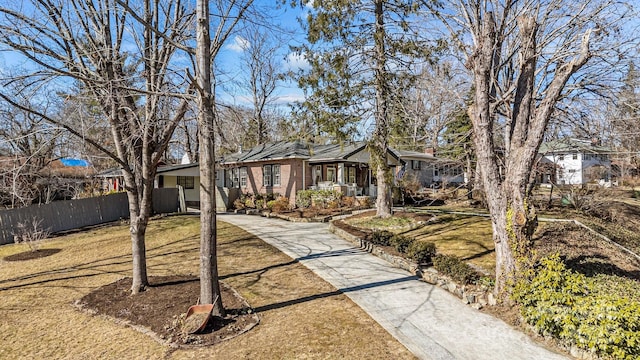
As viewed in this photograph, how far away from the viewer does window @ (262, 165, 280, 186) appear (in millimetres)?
22625

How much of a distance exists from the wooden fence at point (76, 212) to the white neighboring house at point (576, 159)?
19.3 meters

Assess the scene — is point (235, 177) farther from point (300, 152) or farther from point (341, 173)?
point (341, 173)

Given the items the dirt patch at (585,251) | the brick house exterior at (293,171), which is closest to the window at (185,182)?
the brick house exterior at (293,171)

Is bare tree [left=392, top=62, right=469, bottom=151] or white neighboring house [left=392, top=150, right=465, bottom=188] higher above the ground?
bare tree [left=392, top=62, right=469, bottom=151]

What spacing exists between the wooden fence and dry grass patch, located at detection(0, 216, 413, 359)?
327 cm

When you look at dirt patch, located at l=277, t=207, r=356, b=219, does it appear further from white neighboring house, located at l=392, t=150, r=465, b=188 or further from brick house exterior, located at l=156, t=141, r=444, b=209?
white neighboring house, located at l=392, t=150, r=465, b=188

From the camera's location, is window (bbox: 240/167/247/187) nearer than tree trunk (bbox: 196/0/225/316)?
No

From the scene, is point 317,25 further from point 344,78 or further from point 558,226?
point 558,226

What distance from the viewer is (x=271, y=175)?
2309cm

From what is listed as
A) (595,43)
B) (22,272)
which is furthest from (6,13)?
(595,43)

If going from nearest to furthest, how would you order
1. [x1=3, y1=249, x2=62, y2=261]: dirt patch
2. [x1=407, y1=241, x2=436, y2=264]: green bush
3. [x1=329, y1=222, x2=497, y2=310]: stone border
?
[x1=329, y1=222, x2=497, y2=310]: stone border < [x1=407, y1=241, x2=436, y2=264]: green bush < [x1=3, y1=249, x2=62, y2=261]: dirt patch

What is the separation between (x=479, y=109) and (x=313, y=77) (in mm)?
8419

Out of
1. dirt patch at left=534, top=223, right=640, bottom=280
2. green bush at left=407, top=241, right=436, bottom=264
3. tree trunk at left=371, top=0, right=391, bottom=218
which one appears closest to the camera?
dirt patch at left=534, top=223, right=640, bottom=280

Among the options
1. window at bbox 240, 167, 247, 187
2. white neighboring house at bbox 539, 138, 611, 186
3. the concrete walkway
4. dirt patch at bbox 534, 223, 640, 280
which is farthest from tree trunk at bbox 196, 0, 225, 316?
window at bbox 240, 167, 247, 187
